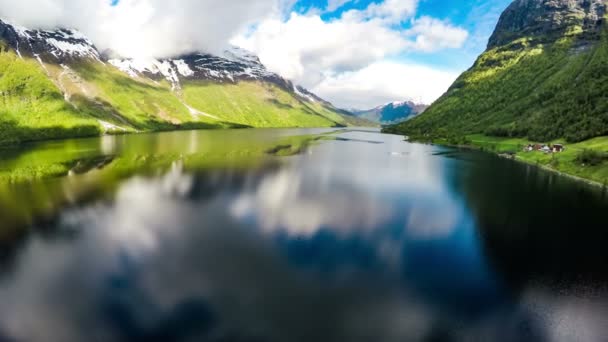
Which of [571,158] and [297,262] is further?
[571,158]

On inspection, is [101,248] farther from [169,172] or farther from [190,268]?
[169,172]

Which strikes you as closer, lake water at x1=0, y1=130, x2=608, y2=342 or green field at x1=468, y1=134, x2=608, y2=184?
lake water at x1=0, y1=130, x2=608, y2=342

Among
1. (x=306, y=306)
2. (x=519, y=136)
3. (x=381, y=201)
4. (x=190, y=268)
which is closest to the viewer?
(x=306, y=306)

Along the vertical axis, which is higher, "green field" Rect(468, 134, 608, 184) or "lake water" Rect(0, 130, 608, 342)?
"green field" Rect(468, 134, 608, 184)

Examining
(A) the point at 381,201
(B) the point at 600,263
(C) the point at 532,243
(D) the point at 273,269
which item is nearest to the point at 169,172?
(A) the point at 381,201

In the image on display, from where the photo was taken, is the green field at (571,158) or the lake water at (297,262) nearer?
the lake water at (297,262)

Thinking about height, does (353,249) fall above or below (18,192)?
below

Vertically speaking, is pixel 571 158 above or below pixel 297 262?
above

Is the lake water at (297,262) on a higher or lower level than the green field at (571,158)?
lower
